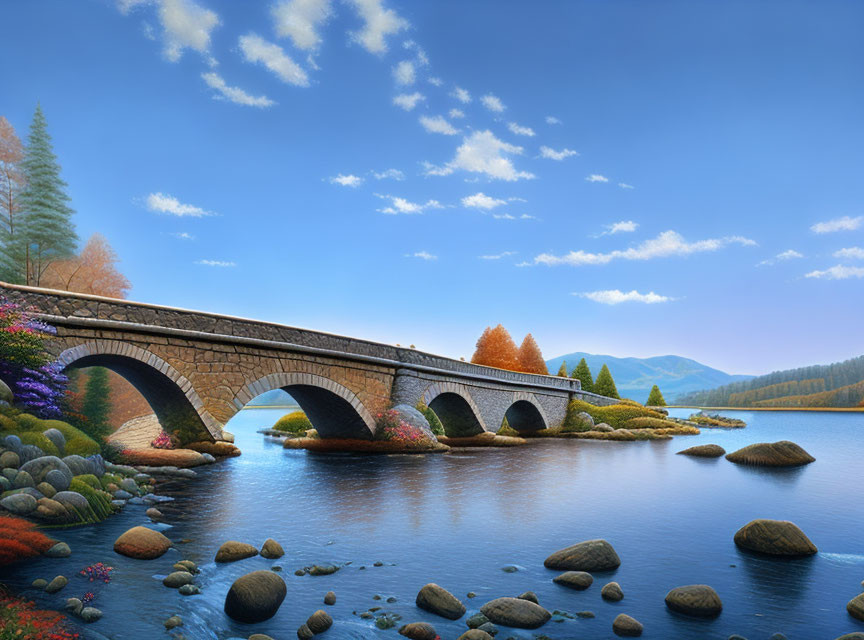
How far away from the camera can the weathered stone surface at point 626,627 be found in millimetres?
7125

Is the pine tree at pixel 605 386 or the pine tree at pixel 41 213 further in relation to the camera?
the pine tree at pixel 605 386

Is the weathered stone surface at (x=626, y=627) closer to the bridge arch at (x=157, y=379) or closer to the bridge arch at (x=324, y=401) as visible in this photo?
the bridge arch at (x=157, y=379)

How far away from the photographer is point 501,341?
56.2 m

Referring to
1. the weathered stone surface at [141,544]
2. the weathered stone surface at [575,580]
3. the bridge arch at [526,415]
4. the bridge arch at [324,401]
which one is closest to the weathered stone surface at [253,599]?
the weathered stone surface at [141,544]

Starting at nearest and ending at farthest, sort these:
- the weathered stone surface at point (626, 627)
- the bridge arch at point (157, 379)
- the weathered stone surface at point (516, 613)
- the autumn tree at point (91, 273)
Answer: the weathered stone surface at point (626, 627) < the weathered stone surface at point (516, 613) < the bridge arch at point (157, 379) < the autumn tree at point (91, 273)

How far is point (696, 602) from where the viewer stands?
7.93 meters

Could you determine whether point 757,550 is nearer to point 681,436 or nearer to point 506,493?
point 506,493

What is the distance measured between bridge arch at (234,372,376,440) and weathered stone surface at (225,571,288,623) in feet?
48.0

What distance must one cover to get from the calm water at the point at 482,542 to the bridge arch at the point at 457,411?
1054cm

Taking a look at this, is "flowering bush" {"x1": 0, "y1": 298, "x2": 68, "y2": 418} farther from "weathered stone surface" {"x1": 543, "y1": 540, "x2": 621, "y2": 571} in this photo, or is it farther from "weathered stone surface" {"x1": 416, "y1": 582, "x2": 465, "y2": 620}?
"weathered stone surface" {"x1": 543, "y1": 540, "x2": 621, "y2": 571}

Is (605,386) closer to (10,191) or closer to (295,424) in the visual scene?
(295,424)

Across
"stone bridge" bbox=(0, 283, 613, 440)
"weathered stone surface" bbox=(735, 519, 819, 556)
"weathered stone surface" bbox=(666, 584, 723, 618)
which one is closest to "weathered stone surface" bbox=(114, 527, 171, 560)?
"weathered stone surface" bbox=(666, 584, 723, 618)

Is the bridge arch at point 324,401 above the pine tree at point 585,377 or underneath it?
underneath

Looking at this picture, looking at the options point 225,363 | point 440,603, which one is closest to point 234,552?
point 440,603
